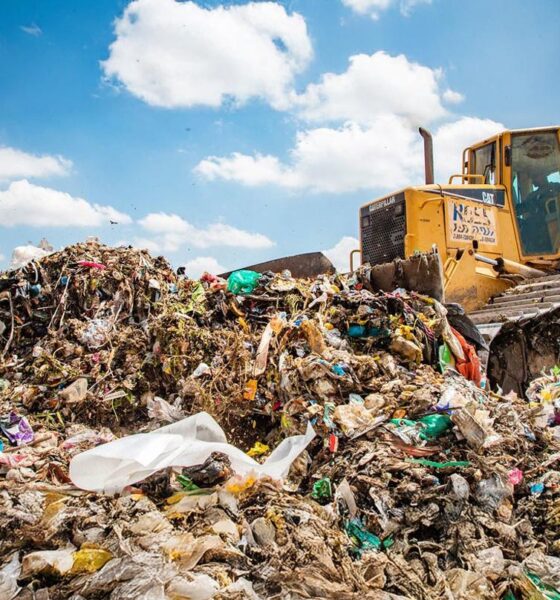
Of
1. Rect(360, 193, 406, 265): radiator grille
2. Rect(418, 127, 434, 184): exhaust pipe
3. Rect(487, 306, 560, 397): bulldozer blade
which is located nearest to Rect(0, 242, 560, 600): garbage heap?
Rect(487, 306, 560, 397): bulldozer blade

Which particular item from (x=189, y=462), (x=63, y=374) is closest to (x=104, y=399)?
(x=63, y=374)

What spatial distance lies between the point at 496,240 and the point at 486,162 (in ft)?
3.41

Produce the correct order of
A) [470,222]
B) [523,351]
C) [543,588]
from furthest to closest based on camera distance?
[470,222], [523,351], [543,588]

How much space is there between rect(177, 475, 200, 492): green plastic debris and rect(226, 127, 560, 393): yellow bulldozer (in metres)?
3.06

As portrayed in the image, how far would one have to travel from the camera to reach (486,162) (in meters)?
6.64

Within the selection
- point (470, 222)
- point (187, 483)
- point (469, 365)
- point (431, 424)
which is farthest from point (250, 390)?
point (470, 222)

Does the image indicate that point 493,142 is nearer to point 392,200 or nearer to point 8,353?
point 392,200

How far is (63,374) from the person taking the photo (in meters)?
4.32

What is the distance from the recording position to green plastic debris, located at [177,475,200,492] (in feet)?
8.70

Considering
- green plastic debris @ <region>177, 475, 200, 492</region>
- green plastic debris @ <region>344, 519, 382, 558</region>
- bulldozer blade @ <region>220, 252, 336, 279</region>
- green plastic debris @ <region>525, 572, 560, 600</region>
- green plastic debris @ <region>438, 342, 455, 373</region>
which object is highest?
bulldozer blade @ <region>220, 252, 336, 279</region>

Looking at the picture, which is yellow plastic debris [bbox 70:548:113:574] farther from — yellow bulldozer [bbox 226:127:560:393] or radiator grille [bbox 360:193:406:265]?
radiator grille [bbox 360:193:406:265]

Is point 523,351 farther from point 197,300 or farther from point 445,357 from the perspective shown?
point 197,300

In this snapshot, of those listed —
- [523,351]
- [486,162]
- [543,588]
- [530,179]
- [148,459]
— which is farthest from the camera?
[486,162]

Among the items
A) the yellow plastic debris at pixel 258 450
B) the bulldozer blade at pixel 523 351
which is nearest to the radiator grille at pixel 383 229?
the bulldozer blade at pixel 523 351
